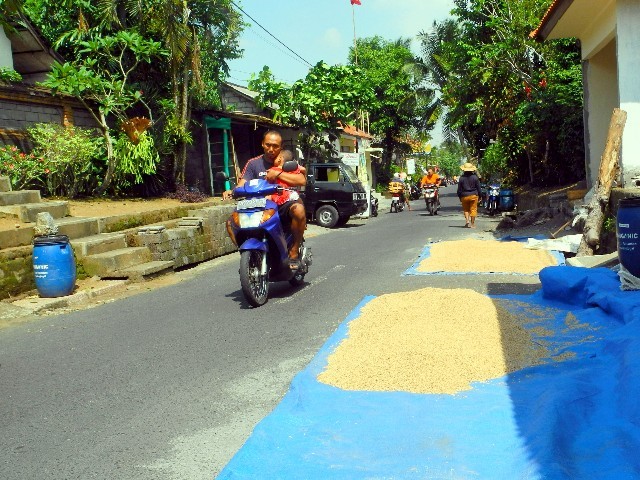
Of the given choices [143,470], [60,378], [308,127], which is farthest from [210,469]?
[308,127]

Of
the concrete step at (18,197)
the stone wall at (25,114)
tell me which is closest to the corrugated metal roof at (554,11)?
the concrete step at (18,197)

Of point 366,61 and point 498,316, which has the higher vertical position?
point 366,61

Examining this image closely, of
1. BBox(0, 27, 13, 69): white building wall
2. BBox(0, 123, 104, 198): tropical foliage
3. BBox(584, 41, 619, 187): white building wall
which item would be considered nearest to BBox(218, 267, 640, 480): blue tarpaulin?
BBox(0, 123, 104, 198): tropical foliage

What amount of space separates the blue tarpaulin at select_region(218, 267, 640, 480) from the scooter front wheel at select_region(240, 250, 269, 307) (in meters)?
2.61

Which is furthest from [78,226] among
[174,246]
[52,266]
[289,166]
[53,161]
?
[289,166]

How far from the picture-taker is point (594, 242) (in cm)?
975

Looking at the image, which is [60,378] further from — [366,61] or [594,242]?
[366,61]

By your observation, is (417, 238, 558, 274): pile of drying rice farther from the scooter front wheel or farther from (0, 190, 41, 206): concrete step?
(0, 190, 41, 206): concrete step

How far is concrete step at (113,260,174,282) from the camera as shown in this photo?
1016 cm

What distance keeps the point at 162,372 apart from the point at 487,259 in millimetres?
6022

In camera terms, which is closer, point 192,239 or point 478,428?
point 478,428

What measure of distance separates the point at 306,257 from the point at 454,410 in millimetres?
5084

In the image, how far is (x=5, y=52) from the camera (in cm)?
1590

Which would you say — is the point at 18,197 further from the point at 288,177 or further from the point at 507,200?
the point at 507,200
